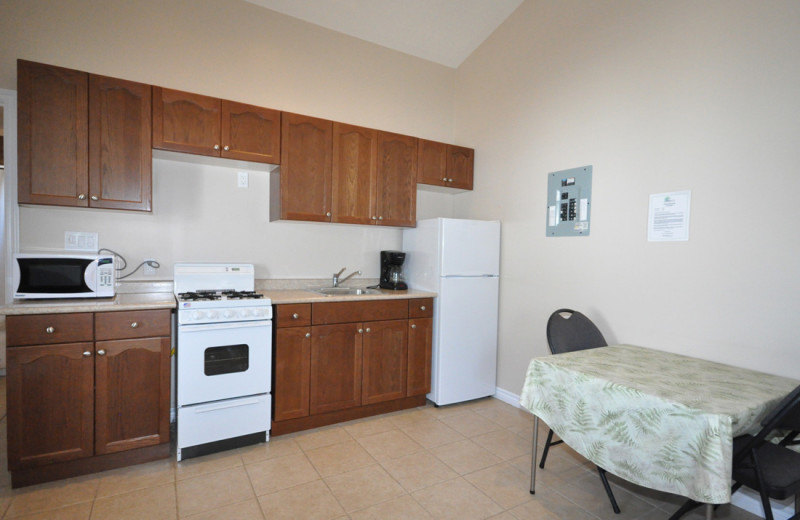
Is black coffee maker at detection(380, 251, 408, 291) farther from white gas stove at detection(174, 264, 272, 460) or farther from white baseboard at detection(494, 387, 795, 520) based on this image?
white baseboard at detection(494, 387, 795, 520)

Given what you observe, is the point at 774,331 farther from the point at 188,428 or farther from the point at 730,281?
the point at 188,428

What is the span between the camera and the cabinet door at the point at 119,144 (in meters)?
2.33

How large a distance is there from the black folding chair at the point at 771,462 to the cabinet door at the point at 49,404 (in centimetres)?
301

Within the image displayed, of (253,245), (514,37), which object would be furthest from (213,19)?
(514,37)

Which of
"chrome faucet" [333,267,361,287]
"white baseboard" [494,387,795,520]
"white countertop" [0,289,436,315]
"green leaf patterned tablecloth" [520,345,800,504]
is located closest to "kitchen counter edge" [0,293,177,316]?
"white countertop" [0,289,436,315]

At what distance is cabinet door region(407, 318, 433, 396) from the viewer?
316 cm

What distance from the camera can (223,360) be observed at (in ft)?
7.98

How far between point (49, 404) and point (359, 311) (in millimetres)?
1794

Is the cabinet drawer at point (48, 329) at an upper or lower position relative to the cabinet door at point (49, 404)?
upper

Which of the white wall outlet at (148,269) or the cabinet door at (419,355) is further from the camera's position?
the cabinet door at (419,355)

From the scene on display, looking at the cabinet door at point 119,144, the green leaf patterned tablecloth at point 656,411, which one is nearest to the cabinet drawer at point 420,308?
the green leaf patterned tablecloth at point 656,411

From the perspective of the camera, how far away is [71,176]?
229cm

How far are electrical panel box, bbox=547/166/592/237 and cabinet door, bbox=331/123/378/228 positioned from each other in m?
1.40

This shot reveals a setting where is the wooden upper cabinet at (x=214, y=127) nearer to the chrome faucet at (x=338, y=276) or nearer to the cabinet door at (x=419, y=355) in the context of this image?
the chrome faucet at (x=338, y=276)
